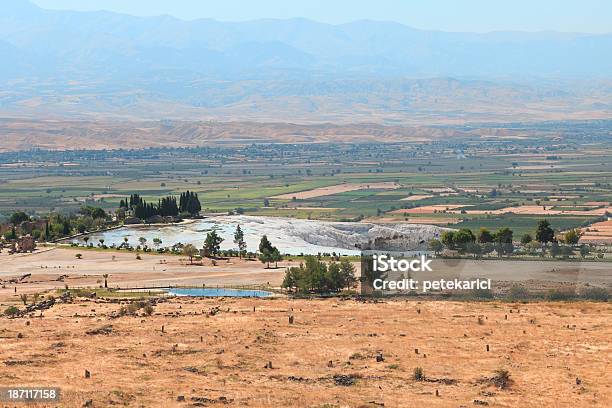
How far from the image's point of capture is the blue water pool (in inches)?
2379

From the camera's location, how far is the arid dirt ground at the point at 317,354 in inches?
1398

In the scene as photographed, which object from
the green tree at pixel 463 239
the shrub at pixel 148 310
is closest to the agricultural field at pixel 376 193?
the green tree at pixel 463 239

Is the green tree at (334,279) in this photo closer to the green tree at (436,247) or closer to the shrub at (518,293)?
the shrub at (518,293)

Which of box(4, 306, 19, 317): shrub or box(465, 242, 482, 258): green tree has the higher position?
box(465, 242, 482, 258): green tree

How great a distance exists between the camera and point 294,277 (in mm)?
61688

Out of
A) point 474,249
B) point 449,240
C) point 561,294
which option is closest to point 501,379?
point 561,294

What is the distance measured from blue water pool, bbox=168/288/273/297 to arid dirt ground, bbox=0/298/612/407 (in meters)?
5.35

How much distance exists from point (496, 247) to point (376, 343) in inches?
1112

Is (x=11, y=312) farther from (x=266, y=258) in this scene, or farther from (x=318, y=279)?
(x=266, y=258)

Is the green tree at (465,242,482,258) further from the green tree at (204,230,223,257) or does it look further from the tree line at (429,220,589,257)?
the green tree at (204,230,223,257)

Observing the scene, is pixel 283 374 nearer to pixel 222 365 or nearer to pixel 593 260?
pixel 222 365

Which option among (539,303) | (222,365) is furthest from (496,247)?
(222,365)

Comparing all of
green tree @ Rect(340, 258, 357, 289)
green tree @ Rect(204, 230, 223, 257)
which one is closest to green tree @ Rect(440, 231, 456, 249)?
green tree @ Rect(340, 258, 357, 289)

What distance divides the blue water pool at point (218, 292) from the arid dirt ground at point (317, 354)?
5354 millimetres
